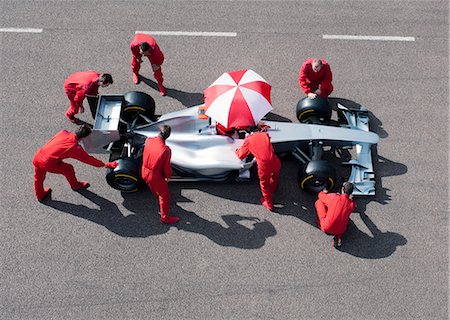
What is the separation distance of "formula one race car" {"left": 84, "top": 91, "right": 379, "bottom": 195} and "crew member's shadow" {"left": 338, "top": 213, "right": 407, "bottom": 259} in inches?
24.8

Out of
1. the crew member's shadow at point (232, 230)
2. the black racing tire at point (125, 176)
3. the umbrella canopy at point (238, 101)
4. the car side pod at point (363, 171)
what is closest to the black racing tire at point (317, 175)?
the car side pod at point (363, 171)

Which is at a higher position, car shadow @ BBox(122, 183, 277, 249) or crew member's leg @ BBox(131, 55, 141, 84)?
crew member's leg @ BBox(131, 55, 141, 84)

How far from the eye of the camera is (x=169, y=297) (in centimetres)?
642

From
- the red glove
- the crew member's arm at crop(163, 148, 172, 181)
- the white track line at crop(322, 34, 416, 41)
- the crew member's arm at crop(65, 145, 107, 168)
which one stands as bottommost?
the red glove

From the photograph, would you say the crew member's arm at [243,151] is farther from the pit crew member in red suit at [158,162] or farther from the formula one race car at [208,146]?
A: the pit crew member in red suit at [158,162]

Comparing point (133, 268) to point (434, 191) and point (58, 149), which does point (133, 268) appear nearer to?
point (58, 149)

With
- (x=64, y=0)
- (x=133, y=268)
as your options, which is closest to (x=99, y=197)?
(x=133, y=268)

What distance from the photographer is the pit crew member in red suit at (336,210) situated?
632cm

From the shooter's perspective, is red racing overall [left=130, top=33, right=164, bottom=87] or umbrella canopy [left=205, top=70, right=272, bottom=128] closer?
umbrella canopy [left=205, top=70, right=272, bottom=128]

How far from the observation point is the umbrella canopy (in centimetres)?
647

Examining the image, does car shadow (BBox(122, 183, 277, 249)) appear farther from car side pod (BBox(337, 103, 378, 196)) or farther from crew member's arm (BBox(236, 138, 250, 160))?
car side pod (BBox(337, 103, 378, 196))

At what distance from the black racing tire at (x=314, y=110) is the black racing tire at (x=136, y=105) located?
106 inches

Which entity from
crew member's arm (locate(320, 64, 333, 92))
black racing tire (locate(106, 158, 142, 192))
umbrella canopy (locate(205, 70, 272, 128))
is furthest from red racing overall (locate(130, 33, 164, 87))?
crew member's arm (locate(320, 64, 333, 92))

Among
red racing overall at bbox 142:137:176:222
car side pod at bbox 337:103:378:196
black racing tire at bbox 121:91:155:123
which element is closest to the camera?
red racing overall at bbox 142:137:176:222
